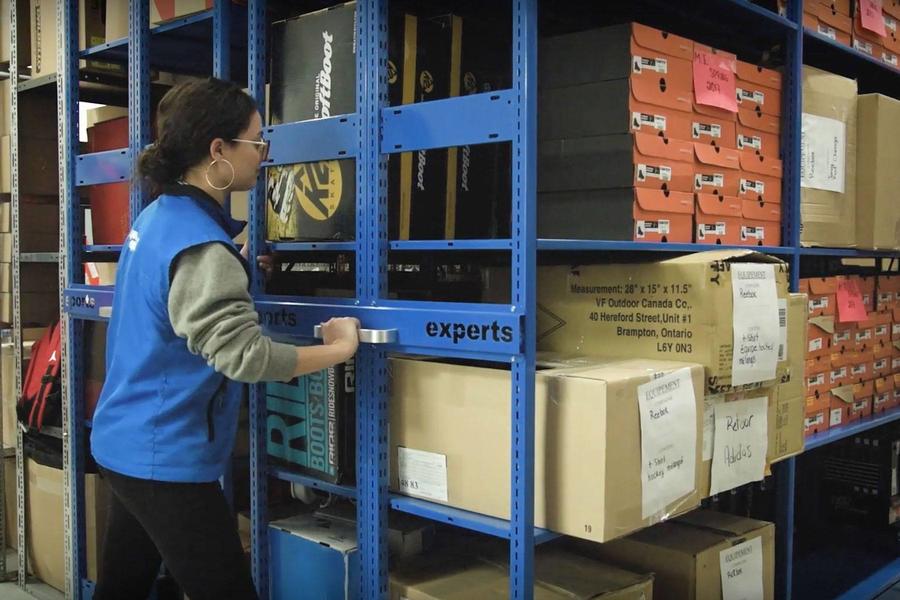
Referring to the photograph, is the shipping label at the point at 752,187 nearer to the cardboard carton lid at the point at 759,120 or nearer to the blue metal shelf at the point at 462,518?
the cardboard carton lid at the point at 759,120

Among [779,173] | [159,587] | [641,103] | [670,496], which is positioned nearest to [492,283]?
[641,103]

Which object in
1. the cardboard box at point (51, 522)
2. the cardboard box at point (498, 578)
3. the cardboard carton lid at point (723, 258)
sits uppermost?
the cardboard carton lid at point (723, 258)

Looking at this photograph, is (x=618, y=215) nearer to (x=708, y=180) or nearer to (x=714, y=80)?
(x=708, y=180)

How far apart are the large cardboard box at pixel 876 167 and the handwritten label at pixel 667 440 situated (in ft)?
4.61

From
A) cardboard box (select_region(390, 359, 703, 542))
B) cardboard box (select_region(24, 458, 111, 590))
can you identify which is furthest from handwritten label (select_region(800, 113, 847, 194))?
cardboard box (select_region(24, 458, 111, 590))

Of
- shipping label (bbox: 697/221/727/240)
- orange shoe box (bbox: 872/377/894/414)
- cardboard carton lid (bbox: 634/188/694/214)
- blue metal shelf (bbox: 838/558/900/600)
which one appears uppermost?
cardboard carton lid (bbox: 634/188/694/214)

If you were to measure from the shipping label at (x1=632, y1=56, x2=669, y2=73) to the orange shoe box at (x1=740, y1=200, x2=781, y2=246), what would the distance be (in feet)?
1.83

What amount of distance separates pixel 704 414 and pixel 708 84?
0.88 meters

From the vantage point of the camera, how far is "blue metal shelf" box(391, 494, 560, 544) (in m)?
1.78

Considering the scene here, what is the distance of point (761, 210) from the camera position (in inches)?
99.7

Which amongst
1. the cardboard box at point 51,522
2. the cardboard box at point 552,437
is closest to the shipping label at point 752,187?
the cardboard box at point 552,437

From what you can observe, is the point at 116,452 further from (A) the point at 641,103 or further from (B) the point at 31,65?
(B) the point at 31,65

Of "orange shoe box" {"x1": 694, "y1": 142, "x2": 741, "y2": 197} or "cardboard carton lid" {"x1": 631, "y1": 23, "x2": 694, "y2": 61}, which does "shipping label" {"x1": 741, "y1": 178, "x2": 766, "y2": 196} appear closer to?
"orange shoe box" {"x1": 694, "y1": 142, "x2": 741, "y2": 197}

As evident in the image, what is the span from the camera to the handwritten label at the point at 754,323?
6.75ft
